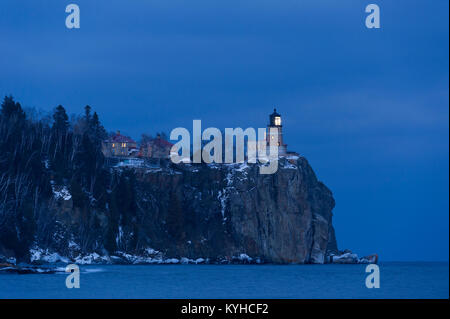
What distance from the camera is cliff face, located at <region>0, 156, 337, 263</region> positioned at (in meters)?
115

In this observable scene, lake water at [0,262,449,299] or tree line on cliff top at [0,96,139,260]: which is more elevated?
tree line on cliff top at [0,96,139,260]

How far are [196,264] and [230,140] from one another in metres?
25.8

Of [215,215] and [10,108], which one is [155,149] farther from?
[10,108]

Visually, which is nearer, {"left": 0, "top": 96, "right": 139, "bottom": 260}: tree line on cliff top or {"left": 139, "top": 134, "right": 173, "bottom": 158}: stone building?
{"left": 0, "top": 96, "right": 139, "bottom": 260}: tree line on cliff top

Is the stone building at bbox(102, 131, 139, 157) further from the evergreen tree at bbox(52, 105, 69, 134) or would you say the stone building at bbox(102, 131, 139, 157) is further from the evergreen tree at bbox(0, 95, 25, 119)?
the evergreen tree at bbox(0, 95, 25, 119)

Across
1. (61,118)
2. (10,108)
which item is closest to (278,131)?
(61,118)

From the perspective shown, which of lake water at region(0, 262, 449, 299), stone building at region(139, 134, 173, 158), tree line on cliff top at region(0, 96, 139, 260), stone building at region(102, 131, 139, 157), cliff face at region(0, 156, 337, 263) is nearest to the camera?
lake water at region(0, 262, 449, 299)

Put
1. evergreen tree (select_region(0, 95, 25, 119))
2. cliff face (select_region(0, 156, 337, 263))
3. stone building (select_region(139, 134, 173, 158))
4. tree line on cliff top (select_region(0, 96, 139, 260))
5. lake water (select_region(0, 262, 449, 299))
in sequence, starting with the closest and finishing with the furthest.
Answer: lake water (select_region(0, 262, 449, 299)) < tree line on cliff top (select_region(0, 96, 139, 260)) < evergreen tree (select_region(0, 95, 25, 119)) < cliff face (select_region(0, 156, 337, 263)) < stone building (select_region(139, 134, 173, 158))

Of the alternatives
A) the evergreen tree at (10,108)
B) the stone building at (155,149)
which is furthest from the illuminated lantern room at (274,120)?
the evergreen tree at (10,108)

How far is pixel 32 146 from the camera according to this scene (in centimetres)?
10688

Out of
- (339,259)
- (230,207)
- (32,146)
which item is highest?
(32,146)

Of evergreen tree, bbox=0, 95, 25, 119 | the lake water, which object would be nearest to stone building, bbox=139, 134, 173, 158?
evergreen tree, bbox=0, 95, 25, 119
